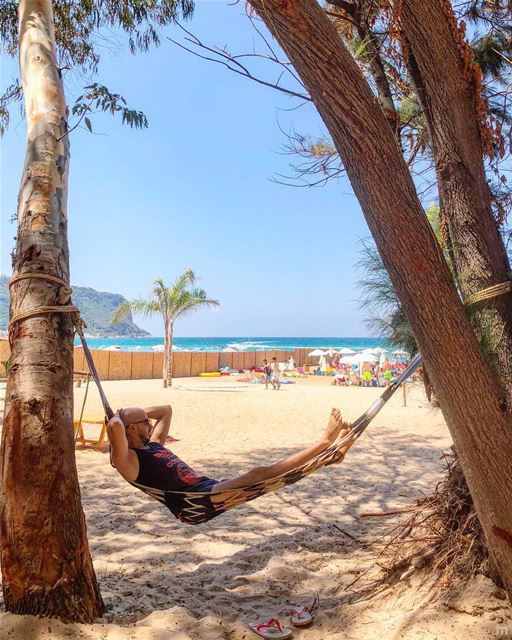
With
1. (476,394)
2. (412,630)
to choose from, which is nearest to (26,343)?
(476,394)

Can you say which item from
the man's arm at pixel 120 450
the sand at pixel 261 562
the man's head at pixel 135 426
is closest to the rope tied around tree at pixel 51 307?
the man's arm at pixel 120 450

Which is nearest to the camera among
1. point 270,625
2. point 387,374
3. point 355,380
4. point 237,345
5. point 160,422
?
point 270,625

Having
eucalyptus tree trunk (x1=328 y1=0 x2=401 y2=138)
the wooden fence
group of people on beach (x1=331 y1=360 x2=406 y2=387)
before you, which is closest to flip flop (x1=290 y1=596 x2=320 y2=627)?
eucalyptus tree trunk (x1=328 y1=0 x2=401 y2=138)

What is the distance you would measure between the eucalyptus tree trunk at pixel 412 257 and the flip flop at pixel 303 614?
34.4 inches

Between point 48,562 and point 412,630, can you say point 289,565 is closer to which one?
point 412,630

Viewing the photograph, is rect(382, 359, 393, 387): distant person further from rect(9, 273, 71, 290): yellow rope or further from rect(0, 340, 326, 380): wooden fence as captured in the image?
rect(9, 273, 71, 290): yellow rope

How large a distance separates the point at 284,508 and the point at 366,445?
119 inches

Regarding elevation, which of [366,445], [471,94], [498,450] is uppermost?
[471,94]

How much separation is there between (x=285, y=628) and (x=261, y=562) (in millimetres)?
817

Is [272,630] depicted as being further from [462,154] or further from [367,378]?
[367,378]

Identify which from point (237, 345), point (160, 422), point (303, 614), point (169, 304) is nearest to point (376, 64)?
point (160, 422)

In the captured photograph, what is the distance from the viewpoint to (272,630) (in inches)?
75.7

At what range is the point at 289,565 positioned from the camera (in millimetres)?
2668

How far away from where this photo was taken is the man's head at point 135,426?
2346mm
